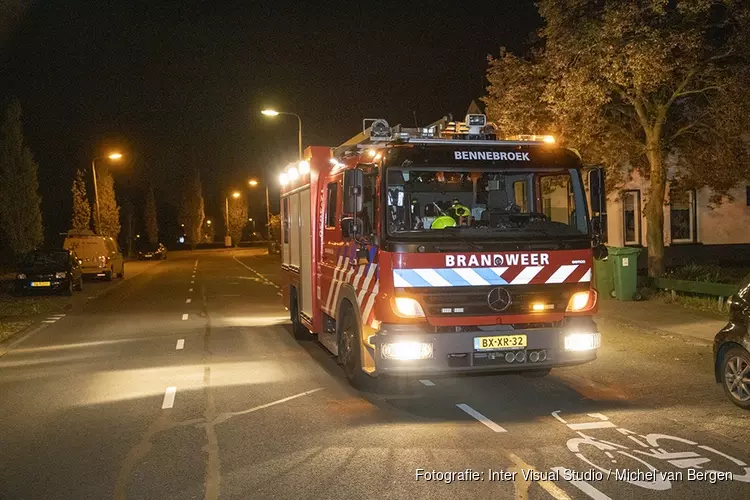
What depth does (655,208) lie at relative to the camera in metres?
19.1

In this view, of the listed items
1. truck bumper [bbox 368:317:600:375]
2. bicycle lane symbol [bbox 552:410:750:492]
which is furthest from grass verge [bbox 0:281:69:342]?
bicycle lane symbol [bbox 552:410:750:492]

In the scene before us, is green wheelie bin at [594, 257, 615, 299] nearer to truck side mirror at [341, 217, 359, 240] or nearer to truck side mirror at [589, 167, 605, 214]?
truck side mirror at [589, 167, 605, 214]

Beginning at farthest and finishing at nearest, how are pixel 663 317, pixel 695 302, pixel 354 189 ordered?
pixel 695 302 → pixel 663 317 → pixel 354 189

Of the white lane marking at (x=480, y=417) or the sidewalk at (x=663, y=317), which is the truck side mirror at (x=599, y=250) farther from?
the sidewalk at (x=663, y=317)

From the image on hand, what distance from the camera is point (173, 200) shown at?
4643 inches

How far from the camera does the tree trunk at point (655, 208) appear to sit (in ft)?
61.0

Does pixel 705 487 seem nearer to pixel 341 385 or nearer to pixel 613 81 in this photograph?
pixel 341 385

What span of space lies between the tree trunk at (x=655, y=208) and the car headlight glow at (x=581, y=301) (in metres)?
11.2

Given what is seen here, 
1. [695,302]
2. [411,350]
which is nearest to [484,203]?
[411,350]

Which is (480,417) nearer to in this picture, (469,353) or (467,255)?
(469,353)

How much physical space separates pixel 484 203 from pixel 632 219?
855 inches

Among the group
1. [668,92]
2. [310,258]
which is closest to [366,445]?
[310,258]

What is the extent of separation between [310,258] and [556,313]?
440cm

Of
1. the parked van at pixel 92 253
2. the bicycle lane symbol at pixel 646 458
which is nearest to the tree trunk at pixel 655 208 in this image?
the bicycle lane symbol at pixel 646 458
